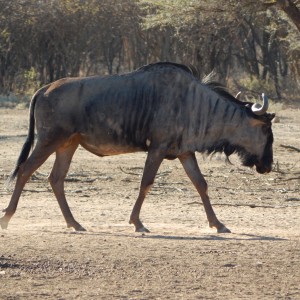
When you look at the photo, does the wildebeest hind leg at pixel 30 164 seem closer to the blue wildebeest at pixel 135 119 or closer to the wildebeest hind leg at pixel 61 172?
the blue wildebeest at pixel 135 119

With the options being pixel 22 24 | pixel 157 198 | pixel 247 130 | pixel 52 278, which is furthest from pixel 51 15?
pixel 52 278

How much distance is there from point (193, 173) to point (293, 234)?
4.12 ft

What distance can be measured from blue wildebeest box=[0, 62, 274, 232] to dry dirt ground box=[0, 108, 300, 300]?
68cm

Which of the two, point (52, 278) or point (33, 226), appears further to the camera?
point (33, 226)

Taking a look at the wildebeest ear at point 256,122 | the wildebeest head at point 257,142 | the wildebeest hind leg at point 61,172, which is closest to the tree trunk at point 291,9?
the wildebeest head at point 257,142

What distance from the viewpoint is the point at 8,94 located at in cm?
3525

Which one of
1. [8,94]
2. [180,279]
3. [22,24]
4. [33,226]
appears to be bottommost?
[8,94]

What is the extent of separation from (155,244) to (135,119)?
5.44 feet

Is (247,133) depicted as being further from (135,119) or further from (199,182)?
(135,119)

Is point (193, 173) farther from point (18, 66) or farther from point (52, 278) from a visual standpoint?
point (18, 66)

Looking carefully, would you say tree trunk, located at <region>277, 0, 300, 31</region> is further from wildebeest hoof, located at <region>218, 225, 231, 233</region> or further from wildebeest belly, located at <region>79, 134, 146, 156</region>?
wildebeest hoof, located at <region>218, 225, 231, 233</region>

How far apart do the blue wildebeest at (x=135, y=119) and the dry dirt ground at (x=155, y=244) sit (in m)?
0.68

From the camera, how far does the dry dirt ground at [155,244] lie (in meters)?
7.91

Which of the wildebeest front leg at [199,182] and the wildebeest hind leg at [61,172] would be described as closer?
the wildebeest front leg at [199,182]
